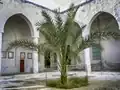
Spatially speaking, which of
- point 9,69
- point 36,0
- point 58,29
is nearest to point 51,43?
point 58,29

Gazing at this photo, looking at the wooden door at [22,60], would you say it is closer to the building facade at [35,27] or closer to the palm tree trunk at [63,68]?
the building facade at [35,27]

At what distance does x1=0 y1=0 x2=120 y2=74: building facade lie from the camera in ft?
48.2

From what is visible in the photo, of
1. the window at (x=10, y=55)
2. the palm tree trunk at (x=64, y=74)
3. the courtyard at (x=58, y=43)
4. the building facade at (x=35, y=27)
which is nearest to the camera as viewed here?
the palm tree trunk at (x=64, y=74)

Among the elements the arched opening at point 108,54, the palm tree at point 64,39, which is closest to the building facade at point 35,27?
the arched opening at point 108,54

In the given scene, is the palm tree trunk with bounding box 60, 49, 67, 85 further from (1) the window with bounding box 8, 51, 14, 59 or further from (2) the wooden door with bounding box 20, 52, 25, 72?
(2) the wooden door with bounding box 20, 52, 25, 72

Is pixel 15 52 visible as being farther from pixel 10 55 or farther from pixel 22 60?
pixel 22 60

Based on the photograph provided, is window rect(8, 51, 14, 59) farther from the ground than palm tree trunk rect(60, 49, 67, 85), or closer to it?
farther from the ground

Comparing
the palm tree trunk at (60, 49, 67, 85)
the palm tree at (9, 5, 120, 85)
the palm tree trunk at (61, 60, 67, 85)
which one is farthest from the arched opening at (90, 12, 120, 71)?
the palm tree trunk at (61, 60, 67, 85)

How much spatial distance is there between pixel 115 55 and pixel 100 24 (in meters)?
4.03

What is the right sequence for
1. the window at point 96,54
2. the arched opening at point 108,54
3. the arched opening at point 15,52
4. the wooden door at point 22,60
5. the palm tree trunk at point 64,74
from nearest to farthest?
1. the palm tree trunk at point 64,74
2. the arched opening at point 15,52
3. the arched opening at point 108,54
4. the wooden door at point 22,60
5. the window at point 96,54

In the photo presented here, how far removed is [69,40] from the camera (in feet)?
25.7

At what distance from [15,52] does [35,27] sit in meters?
3.66

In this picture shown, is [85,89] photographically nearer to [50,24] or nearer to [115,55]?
[50,24]

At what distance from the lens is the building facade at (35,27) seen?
14.7 m
